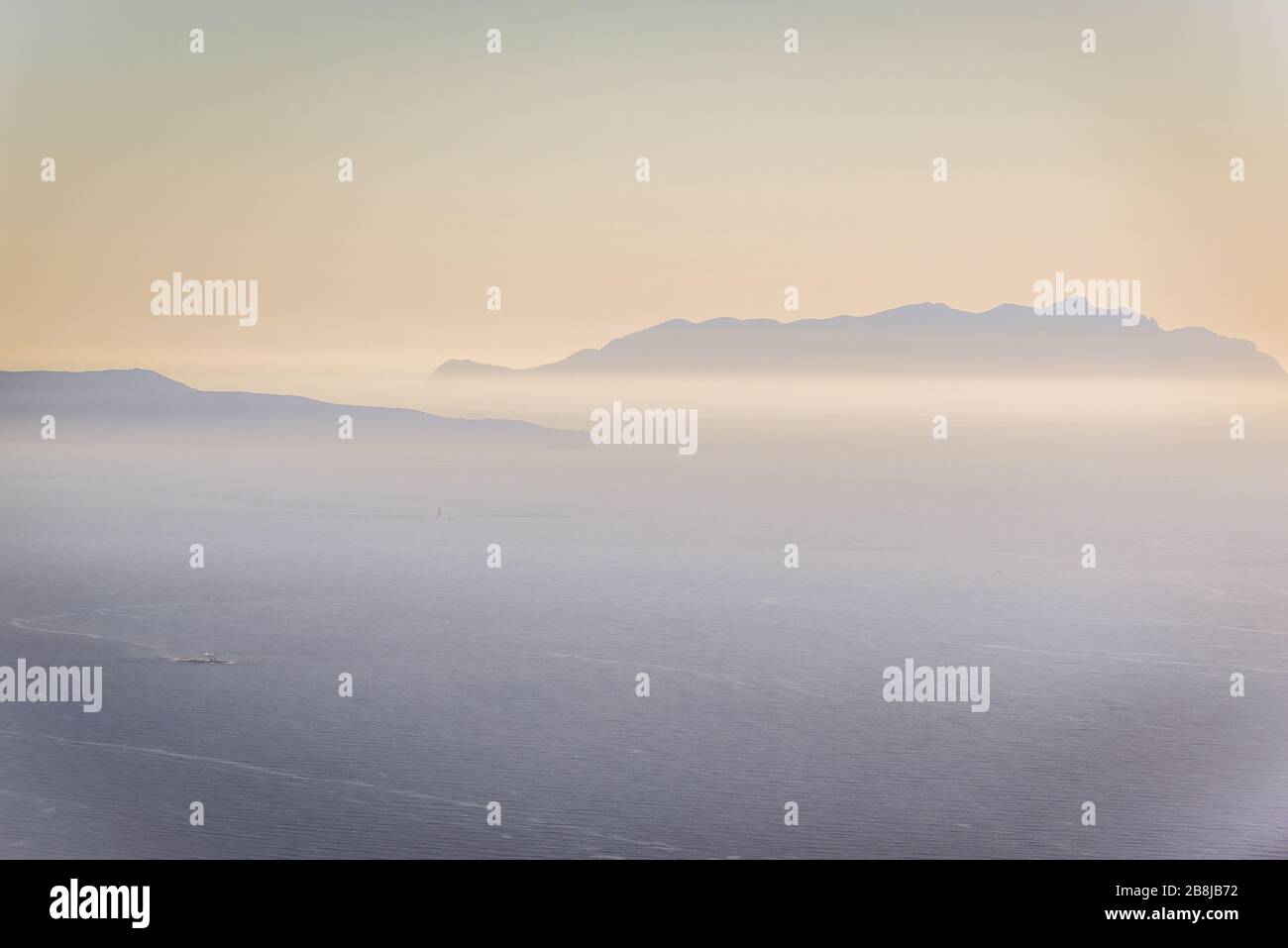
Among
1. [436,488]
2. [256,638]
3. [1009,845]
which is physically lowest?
[1009,845]

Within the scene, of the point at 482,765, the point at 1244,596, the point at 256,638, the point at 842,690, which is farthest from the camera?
the point at 1244,596

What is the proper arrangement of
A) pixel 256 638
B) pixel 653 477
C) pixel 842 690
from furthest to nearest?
pixel 653 477 < pixel 256 638 < pixel 842 690

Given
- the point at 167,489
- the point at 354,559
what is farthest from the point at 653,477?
the point at 354,559

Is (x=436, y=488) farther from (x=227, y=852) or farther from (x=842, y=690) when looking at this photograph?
(x=227, y=852)

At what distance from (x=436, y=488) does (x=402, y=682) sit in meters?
50.9

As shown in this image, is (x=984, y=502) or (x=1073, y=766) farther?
(x=984, y=502)

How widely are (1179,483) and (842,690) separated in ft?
215

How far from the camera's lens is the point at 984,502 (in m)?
75.3

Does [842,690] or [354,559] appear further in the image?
[354,559]

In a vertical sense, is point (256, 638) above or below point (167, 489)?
below

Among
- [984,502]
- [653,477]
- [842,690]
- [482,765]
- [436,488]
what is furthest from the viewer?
[653,477]

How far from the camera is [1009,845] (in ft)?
68.1

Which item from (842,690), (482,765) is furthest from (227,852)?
(842,690)

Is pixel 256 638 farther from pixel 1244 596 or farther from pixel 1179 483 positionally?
pixel 1179 483
